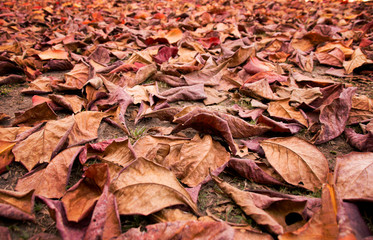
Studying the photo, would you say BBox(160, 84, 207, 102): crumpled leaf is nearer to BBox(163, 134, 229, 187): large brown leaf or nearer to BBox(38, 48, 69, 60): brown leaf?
BBox(163, 134, 229, 187): large brown leaf

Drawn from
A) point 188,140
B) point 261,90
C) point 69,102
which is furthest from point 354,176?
point 69,102

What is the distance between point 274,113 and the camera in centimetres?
138

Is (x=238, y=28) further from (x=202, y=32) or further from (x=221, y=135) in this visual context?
(x=221, y=135)

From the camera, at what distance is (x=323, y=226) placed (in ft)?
2.34

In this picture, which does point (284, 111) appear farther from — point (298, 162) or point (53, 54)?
point (53, 54)

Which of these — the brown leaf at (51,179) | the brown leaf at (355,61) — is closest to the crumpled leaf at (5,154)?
the brown leaf at (51,179)

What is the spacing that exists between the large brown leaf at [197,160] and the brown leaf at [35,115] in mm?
751

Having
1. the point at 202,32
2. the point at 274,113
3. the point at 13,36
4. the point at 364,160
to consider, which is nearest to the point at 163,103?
the point at 274,113

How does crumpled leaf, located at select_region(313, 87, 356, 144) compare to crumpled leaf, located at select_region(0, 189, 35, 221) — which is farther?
crumpled leaf, located at select_region(313, 87, 356, 144)

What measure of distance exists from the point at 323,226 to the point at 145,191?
568 millimetres

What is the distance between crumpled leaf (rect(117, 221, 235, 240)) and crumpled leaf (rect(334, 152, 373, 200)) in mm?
416

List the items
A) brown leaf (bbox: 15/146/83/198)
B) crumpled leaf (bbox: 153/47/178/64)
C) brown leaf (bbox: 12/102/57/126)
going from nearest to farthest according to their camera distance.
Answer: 1. brown leaf (bbox: 15/146/83/198)
2. brown leaf (bbox: 12/102/57/126)
3. crumpled leaf (bbox: 153/47/178/64)

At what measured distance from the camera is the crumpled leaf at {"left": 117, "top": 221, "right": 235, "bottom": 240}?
0.70 m

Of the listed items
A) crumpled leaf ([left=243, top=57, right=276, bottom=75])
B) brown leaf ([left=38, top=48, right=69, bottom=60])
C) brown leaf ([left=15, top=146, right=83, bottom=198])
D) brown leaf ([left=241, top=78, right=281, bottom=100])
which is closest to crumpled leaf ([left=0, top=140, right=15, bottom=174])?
brown leaf ([left=15, top=146, right=83, bottom=198])
